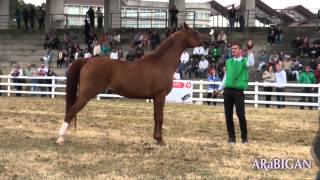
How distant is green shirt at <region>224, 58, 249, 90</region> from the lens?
36.8 feet

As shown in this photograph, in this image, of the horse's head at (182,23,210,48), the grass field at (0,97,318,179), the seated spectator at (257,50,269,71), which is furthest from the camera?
the seated spectator at (257,50,269,71)

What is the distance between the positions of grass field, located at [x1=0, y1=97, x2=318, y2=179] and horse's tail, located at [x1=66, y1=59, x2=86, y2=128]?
0.76m

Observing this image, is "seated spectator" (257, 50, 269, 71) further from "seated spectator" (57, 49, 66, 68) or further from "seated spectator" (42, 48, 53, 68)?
"seated spectator" (42, 48, 53, 68)

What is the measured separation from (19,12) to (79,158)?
39688mm

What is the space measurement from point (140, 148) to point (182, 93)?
46.6 feet

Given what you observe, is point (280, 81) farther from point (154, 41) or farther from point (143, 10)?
point (143, 10)

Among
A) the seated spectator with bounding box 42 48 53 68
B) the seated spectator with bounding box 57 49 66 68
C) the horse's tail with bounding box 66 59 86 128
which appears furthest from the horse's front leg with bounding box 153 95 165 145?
the seated spectator with bounding box 42 48 53 68

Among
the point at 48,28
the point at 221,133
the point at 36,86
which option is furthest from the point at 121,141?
the point at 48,28

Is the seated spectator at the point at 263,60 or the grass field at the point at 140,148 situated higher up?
the seated spectator at the point at 263,60

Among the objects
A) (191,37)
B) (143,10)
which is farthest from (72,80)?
(143,10)

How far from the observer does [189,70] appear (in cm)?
2952

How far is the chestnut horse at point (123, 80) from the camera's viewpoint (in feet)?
35.6

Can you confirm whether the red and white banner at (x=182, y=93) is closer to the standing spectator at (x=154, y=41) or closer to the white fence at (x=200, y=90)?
the white fence at (x=200, y=90)

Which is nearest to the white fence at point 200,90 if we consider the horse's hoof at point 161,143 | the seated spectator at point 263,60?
the seated spectator at point 263,60
